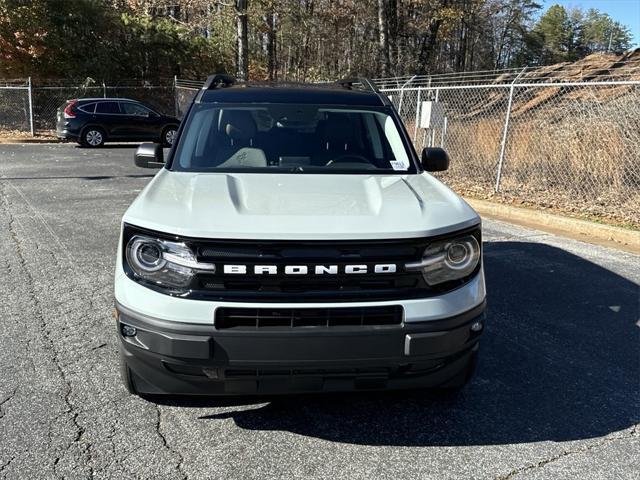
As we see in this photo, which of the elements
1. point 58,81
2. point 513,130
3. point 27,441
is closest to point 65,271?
point 27,441

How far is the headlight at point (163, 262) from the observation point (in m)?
2.52

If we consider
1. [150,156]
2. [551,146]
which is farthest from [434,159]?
[551,146]

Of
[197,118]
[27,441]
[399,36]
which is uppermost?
[399,36]

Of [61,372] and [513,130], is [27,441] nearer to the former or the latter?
[61,372]

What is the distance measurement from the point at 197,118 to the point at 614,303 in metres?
3.98

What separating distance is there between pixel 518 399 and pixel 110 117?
1801cm

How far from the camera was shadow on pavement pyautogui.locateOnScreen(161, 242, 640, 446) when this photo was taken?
2963mm

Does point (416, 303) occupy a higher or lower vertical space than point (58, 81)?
lower

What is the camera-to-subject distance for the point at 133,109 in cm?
1888

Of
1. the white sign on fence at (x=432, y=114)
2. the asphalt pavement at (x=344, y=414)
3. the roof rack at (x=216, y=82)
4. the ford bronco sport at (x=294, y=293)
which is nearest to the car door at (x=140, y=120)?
the white sign on fence at (x=432, y=114)

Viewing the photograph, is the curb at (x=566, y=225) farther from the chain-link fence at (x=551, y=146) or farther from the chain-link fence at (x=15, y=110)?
the chain-link fence at (x=15, y=110)

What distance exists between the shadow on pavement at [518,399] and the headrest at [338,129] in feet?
6.06

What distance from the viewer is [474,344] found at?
2809 mm

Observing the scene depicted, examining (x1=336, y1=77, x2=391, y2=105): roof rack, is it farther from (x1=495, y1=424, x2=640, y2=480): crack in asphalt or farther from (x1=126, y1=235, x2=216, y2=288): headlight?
(x1=495, y1=424, x2=640, y2=480): crack in asphalt
